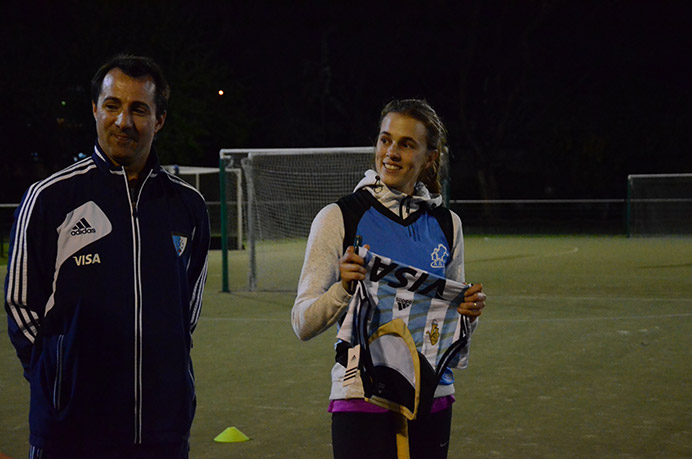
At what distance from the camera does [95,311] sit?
2576mm

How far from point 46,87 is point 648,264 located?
86.2 ft

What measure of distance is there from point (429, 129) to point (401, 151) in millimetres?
133

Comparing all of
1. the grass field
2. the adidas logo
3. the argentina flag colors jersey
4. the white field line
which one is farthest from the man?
the white field line

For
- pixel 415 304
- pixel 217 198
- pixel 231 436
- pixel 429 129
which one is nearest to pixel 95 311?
pixel 415 304

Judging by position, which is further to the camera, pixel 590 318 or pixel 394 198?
pixel 590 318

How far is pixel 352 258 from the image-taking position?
267cm

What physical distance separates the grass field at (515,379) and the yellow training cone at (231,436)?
6 cm

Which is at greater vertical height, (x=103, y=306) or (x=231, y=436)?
(x=103, y=306)

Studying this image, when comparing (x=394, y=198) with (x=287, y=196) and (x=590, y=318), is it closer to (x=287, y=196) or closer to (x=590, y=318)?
(x=590, y=318)

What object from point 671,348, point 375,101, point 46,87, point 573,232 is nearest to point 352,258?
point 671,348

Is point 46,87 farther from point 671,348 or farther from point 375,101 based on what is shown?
point 671,348

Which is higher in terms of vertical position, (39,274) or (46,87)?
(46,87)

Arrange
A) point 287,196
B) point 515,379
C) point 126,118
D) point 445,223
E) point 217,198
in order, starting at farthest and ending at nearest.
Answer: point 217,198 → point 287,196 → point 515,379 → point 445,223 → point 126,118

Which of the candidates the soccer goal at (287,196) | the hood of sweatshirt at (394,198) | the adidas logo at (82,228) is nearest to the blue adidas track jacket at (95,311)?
the adidas logo at (82,228)
